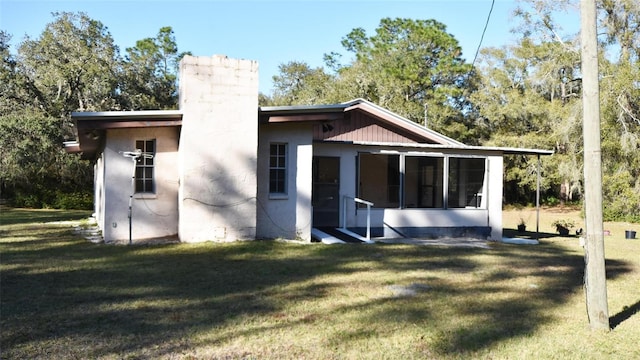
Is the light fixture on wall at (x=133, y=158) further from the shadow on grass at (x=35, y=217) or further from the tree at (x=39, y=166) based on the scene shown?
the tree at (x=39, y=166)

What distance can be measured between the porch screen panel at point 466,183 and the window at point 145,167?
767 centimetres

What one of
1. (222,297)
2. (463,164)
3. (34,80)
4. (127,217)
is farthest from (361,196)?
(34,80)

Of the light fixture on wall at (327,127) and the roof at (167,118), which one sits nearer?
the roof at (167,118)

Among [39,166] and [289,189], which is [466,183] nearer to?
[289,189]

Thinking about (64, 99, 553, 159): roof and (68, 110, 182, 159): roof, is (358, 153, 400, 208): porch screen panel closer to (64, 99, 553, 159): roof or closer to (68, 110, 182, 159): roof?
(64, 99, 553, 159): roof

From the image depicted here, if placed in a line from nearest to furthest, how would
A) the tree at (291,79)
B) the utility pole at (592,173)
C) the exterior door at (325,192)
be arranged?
→ 1. the utility pole at (592,173)
2. the exterior door at (325,192)
3. the tree at (291,79)

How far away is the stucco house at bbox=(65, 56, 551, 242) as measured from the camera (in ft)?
35.5

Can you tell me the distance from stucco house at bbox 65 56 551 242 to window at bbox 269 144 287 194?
24mm

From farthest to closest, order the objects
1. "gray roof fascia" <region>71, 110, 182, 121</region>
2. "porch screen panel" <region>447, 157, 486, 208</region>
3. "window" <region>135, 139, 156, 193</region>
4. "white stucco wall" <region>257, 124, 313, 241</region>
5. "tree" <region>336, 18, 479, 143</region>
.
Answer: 1. "tree" <region>336, 18, 479, 143</region>
2. "porch screen panel" <region>447, 157, 486, 208</region>
3. "white stucco wall" <region>257, 124, 313, 241</region>
4. "window" <region>135, 139, 156, 193</region>
5. "gray roof fascia" <region>71, 110, 182, 121</region>

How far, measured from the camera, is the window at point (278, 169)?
1196 centimetres

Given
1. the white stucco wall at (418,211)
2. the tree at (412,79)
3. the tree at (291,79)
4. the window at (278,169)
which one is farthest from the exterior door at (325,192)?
the tree at (291,79)

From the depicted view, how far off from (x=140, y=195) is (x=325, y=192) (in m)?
4.83

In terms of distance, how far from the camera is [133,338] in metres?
4.71

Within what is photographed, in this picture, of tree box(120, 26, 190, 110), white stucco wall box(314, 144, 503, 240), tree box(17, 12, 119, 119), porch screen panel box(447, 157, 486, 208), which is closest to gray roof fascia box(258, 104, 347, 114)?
white stucco wall box(314, 144, 503, 240)
